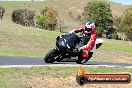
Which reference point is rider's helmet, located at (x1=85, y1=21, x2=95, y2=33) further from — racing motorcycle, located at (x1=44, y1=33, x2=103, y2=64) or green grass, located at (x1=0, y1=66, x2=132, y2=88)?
green grass, located at (x1=0, y1=66, x2=132, y2=88)

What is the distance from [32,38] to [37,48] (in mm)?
7828

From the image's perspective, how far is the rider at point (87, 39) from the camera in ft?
21.0

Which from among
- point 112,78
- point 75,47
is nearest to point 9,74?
point 75,47

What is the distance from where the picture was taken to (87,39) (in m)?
6.55

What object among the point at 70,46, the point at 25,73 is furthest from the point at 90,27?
the point at 25,73

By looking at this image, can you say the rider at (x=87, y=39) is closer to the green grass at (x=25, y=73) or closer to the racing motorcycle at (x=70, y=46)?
the racing motorcycle at (x=70, y=46)

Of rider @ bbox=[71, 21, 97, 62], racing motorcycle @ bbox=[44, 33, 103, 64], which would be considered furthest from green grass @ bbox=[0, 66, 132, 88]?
rider @ bbox=[71, 21, 97, 62]

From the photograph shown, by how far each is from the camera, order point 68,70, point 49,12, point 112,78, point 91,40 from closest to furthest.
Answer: point 112,78
point 91,40
point 68,70
point 49,12

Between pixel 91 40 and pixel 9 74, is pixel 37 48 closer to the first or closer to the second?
pixel 9 74

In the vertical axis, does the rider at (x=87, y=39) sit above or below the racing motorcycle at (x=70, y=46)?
above

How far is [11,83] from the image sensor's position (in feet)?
44.9

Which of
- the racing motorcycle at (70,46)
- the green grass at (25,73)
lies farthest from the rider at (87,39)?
the green grass at (25,73)

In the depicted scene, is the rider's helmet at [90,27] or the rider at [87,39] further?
the rider's helmet at [90,27]

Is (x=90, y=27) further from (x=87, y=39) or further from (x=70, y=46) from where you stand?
(x=70, y=46)
